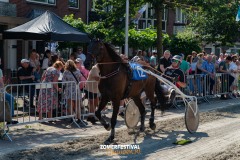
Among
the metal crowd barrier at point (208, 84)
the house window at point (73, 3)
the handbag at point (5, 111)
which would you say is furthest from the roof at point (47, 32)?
the house window at point (73, 3)

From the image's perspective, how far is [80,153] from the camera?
8.32 meters

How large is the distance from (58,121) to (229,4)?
18.4 m

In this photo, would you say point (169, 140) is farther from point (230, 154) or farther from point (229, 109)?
point (229, 109)

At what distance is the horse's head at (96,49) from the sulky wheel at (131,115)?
188cm

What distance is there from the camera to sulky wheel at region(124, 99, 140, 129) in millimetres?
10523

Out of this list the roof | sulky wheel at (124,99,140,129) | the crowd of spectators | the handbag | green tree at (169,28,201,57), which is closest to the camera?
the handbag

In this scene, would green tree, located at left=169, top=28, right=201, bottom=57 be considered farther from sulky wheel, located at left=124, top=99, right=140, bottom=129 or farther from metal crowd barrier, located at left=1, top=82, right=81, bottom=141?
sulky wheel, located at left=124, top=99, right=140, bottom=129

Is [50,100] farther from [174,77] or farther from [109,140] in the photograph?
[174,77]

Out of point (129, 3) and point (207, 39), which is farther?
point (207, 39)

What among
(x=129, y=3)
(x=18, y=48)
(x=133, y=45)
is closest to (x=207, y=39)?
(x=133, y=45)

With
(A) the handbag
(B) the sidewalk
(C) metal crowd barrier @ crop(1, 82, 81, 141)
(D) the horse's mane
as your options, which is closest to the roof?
(C) metal crowd barrier @ crop(1, 82, 81, 141)

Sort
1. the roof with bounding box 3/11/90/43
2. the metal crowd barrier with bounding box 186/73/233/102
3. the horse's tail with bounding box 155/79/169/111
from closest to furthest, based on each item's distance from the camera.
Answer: the horse's tail with bounding box 155/79/169/111
the roof with bounding box 3/11/90/43
the metal crowd barrier with bounding box 186/73/233/102

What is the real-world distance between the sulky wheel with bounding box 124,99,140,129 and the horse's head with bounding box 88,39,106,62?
6.15 feet

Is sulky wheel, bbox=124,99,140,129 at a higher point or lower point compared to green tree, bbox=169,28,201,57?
lower
